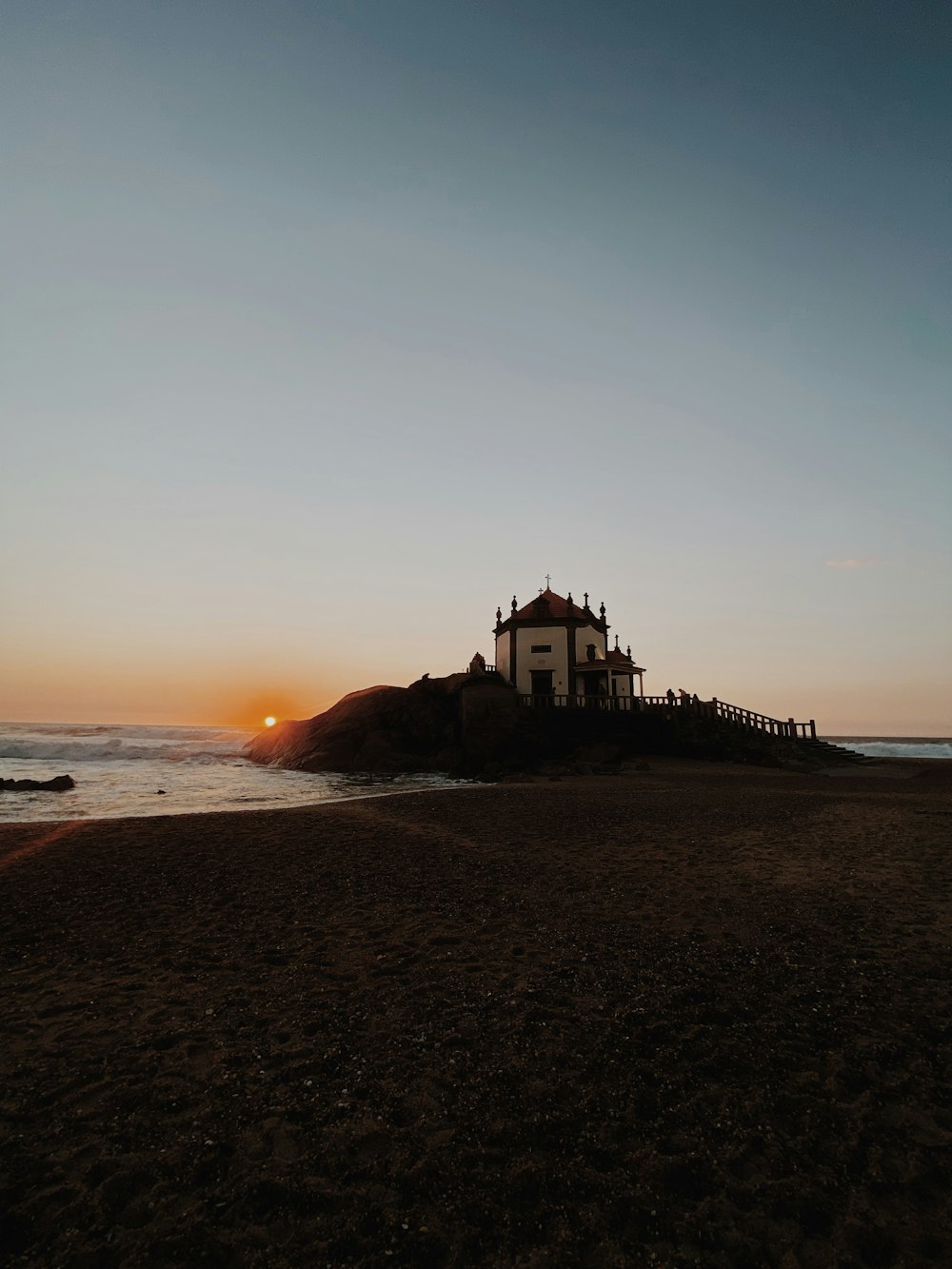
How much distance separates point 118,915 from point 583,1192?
8755 mm

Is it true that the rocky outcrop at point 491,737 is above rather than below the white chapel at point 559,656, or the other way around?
below

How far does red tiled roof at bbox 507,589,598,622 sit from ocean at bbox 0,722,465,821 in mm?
16759

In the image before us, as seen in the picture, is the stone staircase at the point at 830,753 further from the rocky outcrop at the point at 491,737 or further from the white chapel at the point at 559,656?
the white chapel at the point at 559,656

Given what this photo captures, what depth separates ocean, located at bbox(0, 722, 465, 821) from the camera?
77.3 feet

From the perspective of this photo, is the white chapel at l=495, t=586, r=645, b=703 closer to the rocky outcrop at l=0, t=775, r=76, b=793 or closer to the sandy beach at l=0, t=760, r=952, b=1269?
the rocky outcrop at l=0, t=775, r=76, b=793

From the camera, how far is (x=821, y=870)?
1231 centimetres

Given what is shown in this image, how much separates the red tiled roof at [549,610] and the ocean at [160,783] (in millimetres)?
16759

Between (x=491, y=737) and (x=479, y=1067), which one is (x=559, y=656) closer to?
(x=491, y=737)

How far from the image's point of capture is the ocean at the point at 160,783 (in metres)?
23.5

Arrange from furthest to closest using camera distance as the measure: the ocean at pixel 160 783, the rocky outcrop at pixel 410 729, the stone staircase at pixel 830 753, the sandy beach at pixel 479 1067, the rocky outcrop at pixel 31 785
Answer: the rocky outcrop at pixel 410 729, the stone staircase at pixel 830 753, the rocky outcrop at pixel 31 785, the ocean at pixel 160 783, the sandy beach at pixel 479 1067

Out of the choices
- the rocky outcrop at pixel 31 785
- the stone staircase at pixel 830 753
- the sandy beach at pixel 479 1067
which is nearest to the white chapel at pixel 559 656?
the stone staircase at pixel 830 753

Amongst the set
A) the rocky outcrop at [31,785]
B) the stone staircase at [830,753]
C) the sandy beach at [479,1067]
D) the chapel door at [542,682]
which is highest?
the chapel door at [542,682]

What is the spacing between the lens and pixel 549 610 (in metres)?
49.7

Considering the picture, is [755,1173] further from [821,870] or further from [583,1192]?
[821,870]
